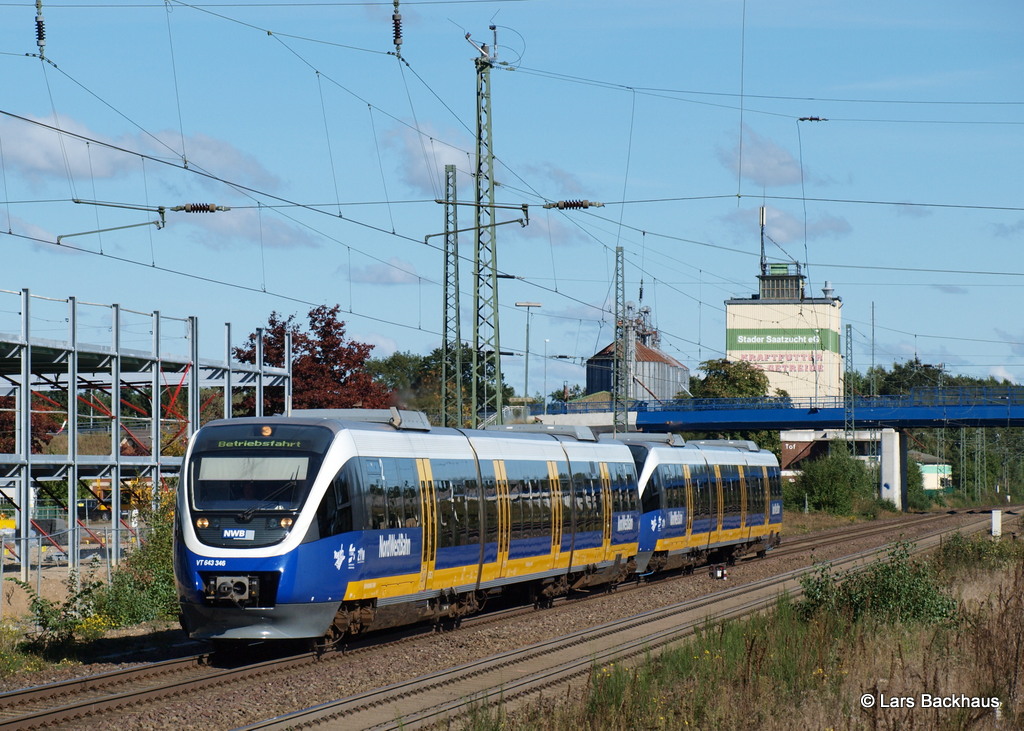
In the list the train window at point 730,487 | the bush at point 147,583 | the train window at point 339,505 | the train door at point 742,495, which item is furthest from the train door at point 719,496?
the train window at point 339,505

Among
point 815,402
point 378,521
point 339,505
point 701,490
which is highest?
point 815,402

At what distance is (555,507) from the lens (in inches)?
988

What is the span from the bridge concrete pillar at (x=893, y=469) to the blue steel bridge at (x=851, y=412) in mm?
1149

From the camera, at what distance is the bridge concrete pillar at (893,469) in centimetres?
8612

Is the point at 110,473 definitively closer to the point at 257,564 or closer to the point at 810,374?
the point at 257,564

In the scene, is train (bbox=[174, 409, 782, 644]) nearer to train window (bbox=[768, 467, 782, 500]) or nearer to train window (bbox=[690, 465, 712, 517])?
train window (bbox=[690, 465, 712, 517])

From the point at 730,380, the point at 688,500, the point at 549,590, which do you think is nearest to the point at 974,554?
the point at 688,500

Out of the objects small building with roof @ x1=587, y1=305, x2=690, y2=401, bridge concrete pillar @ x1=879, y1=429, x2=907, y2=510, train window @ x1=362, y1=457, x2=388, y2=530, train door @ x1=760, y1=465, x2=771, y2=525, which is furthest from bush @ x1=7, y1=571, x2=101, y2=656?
small building with roof @ x1=587, y1=305, x2=690, y2=401

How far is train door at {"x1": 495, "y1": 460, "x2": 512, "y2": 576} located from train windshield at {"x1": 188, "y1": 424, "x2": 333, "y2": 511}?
5.47 metres

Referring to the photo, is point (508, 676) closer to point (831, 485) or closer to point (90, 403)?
point (90, 403)

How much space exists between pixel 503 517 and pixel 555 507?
2.57 meters

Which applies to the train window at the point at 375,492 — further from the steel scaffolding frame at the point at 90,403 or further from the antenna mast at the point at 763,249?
the antenna mast at the point at 763,249

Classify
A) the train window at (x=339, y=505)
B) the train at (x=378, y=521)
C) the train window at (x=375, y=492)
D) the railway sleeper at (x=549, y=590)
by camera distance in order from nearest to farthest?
the train at (x=378, y=521)
the train window at (x=339, y=505)
the train window at (x=375, y=492)
the railway sleeper at (x=549, y=590)

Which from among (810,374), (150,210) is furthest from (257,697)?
(810,374)
